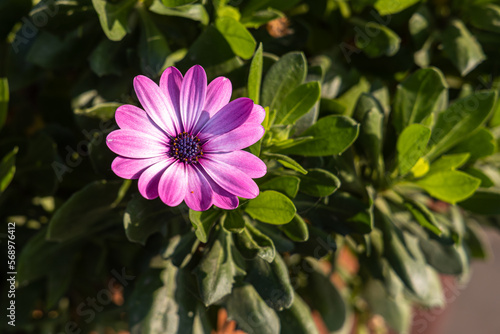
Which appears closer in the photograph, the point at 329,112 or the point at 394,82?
the point at 329,112

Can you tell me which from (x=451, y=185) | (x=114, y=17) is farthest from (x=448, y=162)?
(x=114, y=17)

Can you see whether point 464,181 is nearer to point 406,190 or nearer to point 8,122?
point 406,190

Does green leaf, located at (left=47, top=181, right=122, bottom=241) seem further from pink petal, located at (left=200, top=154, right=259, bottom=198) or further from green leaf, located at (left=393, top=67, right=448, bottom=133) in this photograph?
green leaf, located at (left=393, top=67, right=448, bottom=133)

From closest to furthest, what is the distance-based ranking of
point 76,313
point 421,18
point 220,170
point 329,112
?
point 220,170 → point 329,112 → point 421,18 → point 76,313

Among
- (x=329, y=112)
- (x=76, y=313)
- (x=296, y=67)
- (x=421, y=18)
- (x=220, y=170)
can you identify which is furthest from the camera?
(x=76, y=313)

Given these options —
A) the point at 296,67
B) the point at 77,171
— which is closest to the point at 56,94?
the point at 77,171

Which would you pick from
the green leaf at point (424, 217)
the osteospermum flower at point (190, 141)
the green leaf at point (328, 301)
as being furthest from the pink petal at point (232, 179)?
the green leaf at point (328, 301)
